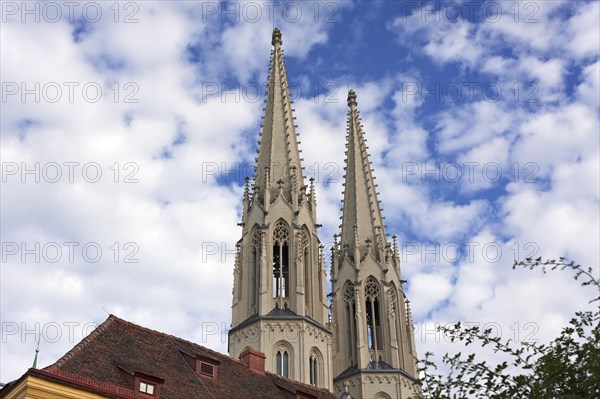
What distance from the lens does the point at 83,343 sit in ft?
77.0

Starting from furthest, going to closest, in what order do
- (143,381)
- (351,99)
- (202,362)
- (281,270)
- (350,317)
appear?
(351,99)
(350,317)
(281,270)
(202,362)
(143,381)

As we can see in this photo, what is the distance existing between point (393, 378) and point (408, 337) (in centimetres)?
473

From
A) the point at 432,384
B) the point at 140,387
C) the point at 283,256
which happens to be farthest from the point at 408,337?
the point at 432,384

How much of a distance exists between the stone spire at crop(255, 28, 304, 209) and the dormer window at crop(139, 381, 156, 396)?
3547 cm

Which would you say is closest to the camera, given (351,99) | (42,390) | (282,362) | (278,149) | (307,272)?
(42,390)

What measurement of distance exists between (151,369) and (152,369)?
66 mm

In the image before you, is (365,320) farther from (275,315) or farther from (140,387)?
(140,387)

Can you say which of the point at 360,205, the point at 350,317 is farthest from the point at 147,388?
the point at 360,205

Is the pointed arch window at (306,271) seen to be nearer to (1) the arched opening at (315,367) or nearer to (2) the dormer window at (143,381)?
(1) the arched opening at (315,367)

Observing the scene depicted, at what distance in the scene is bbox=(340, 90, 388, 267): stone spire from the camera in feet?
215

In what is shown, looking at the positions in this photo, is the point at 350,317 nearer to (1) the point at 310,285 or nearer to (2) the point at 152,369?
(1) the point at 310,285

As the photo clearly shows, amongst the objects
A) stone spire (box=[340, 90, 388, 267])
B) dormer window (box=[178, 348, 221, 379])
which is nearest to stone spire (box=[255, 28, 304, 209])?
stone spire (box=[340, 90, 388, 267])

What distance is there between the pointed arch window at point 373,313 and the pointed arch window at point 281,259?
8.87 m

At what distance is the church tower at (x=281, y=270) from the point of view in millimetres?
52812
